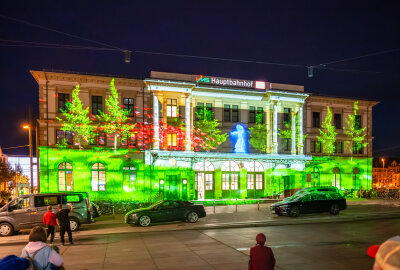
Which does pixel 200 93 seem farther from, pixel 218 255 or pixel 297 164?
pixel 218 255

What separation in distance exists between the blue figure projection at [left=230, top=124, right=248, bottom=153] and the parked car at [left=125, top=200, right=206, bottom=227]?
52.0 feet

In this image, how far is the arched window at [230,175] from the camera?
3450 cm

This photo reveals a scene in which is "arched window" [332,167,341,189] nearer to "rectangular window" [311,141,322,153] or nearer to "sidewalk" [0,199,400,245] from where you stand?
"rectangular window" [311,141,322,153]

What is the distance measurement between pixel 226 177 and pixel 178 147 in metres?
6.98

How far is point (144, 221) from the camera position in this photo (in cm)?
1798

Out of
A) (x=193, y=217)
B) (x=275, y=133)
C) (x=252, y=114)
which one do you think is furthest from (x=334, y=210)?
(x=252, y=114)

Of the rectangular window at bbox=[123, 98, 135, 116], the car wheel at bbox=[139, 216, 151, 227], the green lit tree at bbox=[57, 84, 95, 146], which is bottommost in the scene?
the car wheel at bbox=[139, 216, 151, 227]

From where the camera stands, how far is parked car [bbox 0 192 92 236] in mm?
16359

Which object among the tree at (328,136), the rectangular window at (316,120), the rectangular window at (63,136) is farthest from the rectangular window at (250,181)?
the rectangular window at (63,136)

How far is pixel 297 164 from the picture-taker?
35.6 metres

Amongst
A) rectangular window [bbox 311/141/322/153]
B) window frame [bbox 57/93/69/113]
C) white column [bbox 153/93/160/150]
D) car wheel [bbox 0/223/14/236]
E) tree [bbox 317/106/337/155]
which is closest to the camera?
car wheel [bbox 0/223/14/236]

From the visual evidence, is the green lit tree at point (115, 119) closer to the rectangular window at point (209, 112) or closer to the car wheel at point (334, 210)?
the rectangular window at point (209, 112)

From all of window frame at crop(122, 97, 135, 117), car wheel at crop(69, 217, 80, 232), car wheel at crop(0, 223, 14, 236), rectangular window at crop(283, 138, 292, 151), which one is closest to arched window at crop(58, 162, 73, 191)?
window frame at crop(122, 97, 135, 117)

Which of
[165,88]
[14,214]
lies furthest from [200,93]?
[14,214]
